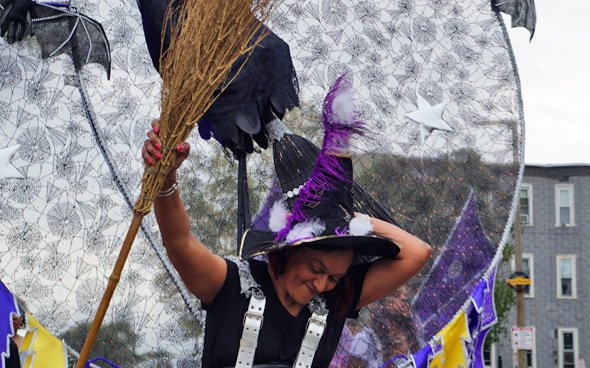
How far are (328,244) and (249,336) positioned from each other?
343 mm

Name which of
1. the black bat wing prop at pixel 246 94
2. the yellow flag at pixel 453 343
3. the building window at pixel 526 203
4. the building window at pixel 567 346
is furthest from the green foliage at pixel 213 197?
the building window at pixel 567 346

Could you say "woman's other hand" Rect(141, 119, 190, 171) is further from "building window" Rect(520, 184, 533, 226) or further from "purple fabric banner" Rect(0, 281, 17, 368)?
"building window" Rect(520, 184, 533, 226)

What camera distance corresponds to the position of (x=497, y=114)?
518 centimetres

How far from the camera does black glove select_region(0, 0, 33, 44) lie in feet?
15.1

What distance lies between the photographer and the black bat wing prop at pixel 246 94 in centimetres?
380

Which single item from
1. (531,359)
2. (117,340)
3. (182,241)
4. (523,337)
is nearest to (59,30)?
(117,340)

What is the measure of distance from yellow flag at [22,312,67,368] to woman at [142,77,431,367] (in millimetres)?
1624

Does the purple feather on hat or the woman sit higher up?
the purple feather on hat

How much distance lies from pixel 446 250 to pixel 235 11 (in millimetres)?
2419

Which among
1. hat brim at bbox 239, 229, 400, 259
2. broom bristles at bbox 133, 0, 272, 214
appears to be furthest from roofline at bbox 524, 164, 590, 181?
broom bristles at bbox 133, 0, 272, 214

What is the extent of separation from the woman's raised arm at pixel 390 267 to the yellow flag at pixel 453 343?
164 cm

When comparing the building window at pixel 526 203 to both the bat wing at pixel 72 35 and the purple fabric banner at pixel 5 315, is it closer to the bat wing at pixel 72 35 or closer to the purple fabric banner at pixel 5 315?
the bat wing at pixel 72 35

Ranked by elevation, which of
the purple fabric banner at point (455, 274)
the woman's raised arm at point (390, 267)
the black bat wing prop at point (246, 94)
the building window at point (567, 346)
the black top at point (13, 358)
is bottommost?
the black top at point (13, 358)

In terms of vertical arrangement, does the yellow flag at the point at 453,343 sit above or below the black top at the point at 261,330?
above
